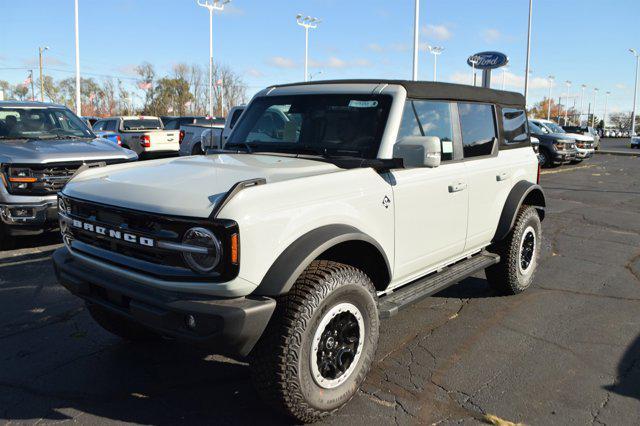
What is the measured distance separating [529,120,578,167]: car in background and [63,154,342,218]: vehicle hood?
19227 mm

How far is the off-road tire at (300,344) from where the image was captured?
9.00ft

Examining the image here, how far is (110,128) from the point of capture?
20.0m

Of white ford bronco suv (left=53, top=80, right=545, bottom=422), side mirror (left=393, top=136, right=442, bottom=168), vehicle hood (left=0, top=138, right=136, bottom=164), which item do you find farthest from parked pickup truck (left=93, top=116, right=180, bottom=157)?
side mirror (left=393, top=136, right=442, bottom=168)

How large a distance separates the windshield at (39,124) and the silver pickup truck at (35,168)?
12mm

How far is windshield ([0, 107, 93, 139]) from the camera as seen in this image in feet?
24.2

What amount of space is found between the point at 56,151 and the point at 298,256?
512 centimetres

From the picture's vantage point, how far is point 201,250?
2.61 metres

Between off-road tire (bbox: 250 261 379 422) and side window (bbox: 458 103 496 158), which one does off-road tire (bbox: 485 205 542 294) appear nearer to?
side window (bbox: 458 103 496 158)

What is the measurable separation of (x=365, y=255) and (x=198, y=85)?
204ft

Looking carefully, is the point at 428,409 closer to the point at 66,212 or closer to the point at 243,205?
the point at 243,205

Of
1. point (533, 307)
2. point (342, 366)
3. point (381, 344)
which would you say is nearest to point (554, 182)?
point (533, 307)

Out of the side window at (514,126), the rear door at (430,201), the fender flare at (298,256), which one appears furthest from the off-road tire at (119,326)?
the side window at (514,126)

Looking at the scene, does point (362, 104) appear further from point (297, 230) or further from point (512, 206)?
point (512, 206)

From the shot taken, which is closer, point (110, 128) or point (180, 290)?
point (180, 290)
